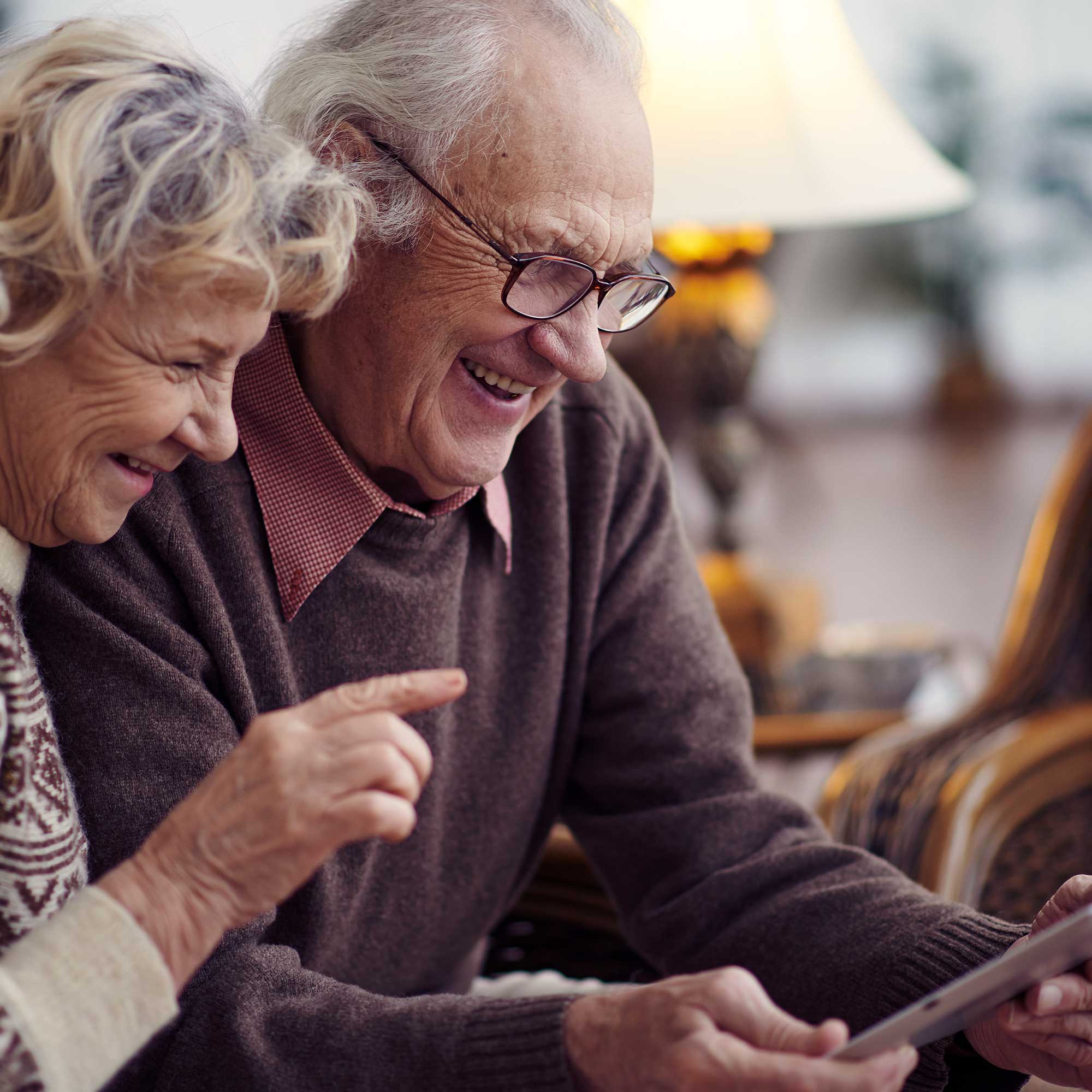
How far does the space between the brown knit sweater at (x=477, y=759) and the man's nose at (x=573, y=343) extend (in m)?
0.18

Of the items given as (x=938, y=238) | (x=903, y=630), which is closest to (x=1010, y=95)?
(x=938, y=238)

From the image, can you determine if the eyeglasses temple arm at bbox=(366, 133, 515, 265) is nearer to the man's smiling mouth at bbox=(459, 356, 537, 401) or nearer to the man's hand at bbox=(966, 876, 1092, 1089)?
the man's smiling mouth at bbox=(459, 356, 537, 401)

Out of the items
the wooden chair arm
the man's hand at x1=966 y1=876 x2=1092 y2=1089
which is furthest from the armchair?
the man's hand at x1=966 y1=876 x2=1092 y2=1089

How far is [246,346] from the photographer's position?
0.85 m

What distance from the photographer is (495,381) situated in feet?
3.46

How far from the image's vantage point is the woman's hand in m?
0.71

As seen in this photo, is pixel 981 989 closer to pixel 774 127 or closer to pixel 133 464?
pixel 133 464

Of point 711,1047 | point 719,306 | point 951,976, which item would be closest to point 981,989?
point 711,1047

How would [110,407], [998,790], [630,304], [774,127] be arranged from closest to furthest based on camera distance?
1. [110,407]
2. [630,304]
3. [998,790]
4. [774,127]

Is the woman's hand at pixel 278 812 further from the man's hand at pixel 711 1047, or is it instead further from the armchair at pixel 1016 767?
the armchair at pixel 1016 767

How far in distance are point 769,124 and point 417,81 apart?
0.76 metres

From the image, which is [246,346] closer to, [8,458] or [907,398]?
[8,458]

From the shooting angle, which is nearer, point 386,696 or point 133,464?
point 386,696

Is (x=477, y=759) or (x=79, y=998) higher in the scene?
(x=79, y=998)
